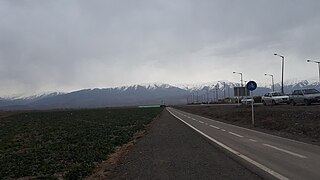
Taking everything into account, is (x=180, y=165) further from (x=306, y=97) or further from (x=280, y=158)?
(x=306, y=97)

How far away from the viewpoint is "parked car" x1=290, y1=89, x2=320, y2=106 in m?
43.0

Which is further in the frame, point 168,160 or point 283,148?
point 283,148

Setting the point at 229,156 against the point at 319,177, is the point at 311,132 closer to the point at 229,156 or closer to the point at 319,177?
the point at 229,156

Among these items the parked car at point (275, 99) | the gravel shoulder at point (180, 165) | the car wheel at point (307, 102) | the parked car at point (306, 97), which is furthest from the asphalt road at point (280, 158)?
the parked car at point (275, 99)

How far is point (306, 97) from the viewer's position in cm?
4362

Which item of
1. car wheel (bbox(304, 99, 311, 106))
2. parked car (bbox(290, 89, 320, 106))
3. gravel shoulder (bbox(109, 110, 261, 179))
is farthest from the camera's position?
car wheel (bbox(304, 99, 311, 106))

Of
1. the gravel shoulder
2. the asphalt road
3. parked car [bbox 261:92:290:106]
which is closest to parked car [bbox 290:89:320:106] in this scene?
parked car [bbox 261:92:290:106]

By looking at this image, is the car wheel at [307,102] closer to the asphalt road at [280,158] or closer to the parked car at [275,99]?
the parked car at [275,99]

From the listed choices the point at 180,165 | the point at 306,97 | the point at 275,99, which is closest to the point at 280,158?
the point at 180,165

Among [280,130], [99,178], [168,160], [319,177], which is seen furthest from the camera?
[280,130]

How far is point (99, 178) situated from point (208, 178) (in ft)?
9.91

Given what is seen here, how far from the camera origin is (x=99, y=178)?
10.9 m

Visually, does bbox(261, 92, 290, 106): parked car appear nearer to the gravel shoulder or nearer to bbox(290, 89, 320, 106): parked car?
bbox(290, 89, 320, 106): parked car

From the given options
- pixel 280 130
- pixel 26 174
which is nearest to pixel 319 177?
pixel 26 174
